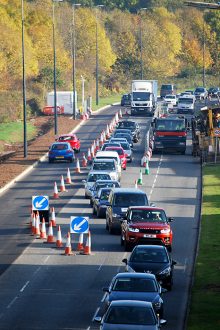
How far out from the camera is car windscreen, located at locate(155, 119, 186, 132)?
80.4 meters

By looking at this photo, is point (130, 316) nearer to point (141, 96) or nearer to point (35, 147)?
point (35, 147)

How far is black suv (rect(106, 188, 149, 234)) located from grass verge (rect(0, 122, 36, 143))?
4665cm

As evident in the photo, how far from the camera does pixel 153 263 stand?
115 ft

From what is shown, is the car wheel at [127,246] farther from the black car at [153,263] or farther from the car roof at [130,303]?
the car roof at [130,303]

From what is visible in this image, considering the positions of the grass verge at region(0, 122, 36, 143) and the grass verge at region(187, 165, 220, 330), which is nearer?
the grass verge at region(187, 165, 220, 330)

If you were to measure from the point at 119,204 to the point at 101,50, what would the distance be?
106m

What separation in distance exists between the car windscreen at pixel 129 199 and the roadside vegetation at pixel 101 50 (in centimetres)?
6360

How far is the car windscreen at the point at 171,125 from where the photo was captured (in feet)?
264

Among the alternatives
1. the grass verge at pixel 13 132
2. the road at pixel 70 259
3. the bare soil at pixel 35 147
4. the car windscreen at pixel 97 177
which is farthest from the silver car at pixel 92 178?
the grass verge at pixel 13 132

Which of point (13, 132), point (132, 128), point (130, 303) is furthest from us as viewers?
point (13, 132)

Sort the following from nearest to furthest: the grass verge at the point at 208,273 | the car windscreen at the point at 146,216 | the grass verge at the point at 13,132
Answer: the grass verge at the point at 208,273 < the car windscreen at the point at 146,216 < the grass verge at the point at 13,132

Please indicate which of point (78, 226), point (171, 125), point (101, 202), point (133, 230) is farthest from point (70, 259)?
point (171, 125)

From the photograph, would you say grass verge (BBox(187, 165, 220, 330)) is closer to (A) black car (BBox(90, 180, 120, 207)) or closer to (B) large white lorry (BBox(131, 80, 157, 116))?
(A) black car (BBox(90, 180, 120, 207))

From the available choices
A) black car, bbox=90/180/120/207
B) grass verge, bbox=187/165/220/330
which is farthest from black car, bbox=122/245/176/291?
black car, bbox=90/180/120/207
